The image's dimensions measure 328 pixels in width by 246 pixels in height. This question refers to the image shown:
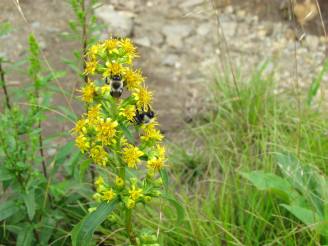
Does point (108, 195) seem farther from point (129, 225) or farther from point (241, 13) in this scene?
point (241, 13)

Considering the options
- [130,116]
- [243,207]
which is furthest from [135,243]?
[243,207]

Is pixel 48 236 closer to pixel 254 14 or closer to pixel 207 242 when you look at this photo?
pixel 207 242

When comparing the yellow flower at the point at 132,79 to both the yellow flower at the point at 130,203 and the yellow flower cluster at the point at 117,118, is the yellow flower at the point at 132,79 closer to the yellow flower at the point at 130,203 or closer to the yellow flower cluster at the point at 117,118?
the yellow flower cluster at the point at 117,118

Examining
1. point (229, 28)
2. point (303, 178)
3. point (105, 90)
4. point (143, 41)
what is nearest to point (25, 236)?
point (105, 90)

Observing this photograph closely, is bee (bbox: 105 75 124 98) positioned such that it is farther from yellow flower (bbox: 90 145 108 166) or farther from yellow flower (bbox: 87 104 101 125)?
yellow flower (bbox: 90 145 108 166)

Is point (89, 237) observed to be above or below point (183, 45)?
below

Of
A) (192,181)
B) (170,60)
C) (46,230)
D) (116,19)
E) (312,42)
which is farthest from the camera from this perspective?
(116,19)
